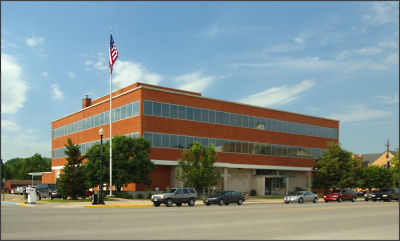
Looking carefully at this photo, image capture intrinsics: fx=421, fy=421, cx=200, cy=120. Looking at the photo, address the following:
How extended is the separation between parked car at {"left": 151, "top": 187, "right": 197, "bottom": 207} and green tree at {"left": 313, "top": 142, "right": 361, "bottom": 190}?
112 feet

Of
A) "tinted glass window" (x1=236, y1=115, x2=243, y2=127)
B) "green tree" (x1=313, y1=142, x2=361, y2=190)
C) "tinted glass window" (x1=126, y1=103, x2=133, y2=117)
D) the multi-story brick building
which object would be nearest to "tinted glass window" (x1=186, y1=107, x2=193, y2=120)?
the multi-story brick building

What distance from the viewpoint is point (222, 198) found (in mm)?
37156

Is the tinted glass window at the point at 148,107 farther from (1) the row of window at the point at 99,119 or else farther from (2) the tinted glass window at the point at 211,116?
(2) the tinted glass window at the point at 211,116

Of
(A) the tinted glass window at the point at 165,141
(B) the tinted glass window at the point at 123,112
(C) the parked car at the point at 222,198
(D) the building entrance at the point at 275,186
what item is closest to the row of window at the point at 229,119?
(A) the tinted glass window at the point at 165,141

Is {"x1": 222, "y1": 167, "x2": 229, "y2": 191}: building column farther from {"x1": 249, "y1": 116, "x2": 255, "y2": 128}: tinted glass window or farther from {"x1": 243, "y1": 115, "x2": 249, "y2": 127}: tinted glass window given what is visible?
{"x1": 249, "y1": 116, "x2": 255, "y2": 128}: tinted glass window

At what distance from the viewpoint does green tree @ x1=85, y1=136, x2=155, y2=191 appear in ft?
149

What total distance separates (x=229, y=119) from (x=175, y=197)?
2735cm

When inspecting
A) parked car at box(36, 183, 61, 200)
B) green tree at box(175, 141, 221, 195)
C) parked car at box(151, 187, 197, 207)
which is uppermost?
green tree at box(175, 141, 221, 195)

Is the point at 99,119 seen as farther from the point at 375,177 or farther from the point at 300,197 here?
the point at 375,177

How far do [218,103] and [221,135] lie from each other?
4.51 metres

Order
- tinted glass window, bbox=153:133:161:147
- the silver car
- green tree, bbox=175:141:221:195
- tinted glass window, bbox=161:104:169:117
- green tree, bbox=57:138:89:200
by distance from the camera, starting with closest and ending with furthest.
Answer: green tree, bbox=57:138:89:200 < the silver car < green tree, bbox=175:141:221:195 < tinted glass window, bbox=153:133:161:147 < tinted glass window, bbox=161:104:169:117

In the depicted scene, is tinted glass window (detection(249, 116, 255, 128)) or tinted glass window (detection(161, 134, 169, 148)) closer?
tinted glass window (detection(161, 134, 169, 148))

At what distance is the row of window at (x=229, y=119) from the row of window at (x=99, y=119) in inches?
110

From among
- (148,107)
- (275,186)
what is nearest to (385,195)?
(275,186)
